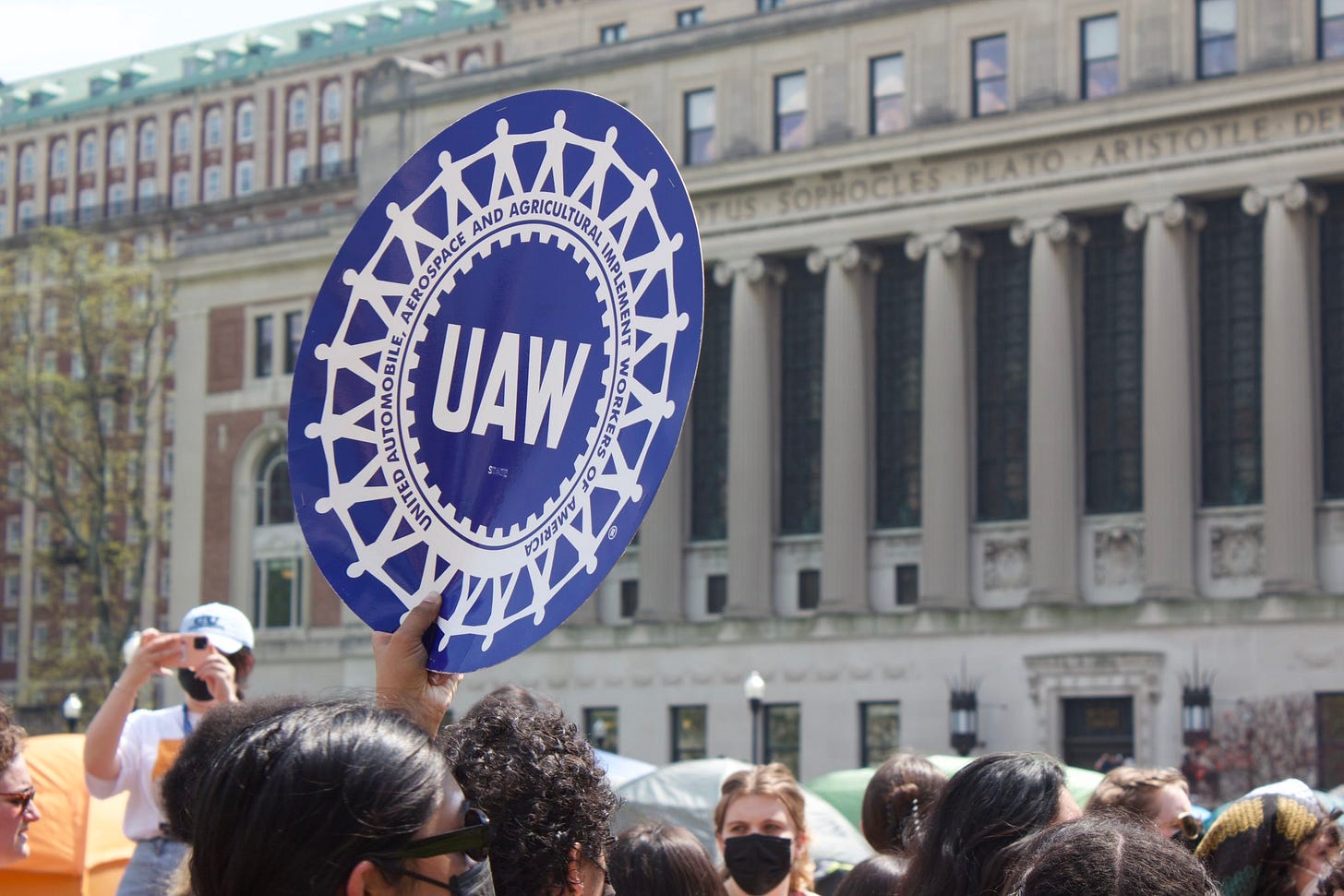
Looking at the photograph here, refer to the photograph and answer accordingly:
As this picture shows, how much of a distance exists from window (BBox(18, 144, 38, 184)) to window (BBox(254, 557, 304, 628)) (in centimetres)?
5891

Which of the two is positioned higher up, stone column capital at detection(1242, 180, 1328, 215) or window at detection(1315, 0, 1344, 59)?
window at detection(1315, 0, 1344, 59)

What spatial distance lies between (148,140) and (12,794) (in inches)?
4460

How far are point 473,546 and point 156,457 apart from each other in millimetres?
91805

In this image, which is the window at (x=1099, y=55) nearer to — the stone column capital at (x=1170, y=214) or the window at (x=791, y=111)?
the stone column capital at (x=1170, y=214)

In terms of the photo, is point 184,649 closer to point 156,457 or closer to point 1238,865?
point 1238,865

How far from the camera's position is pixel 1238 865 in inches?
238

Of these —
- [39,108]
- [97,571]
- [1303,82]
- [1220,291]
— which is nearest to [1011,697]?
[1220,291]

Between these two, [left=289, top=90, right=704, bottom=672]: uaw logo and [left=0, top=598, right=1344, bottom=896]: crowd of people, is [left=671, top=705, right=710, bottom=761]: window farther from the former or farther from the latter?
[left=289, top=90, right=704, bottom=672]: uaw logo

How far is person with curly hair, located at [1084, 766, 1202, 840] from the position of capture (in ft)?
24.3

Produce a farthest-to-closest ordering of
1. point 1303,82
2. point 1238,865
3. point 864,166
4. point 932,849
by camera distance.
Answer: point 864,166, point 1303,82, point 1238,865, point 932,849

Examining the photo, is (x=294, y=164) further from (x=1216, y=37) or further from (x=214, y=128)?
(x=1216, y=37)

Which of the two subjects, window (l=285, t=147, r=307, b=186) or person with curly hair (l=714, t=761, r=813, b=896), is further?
window (l=285, t=147, r=307, b=186)

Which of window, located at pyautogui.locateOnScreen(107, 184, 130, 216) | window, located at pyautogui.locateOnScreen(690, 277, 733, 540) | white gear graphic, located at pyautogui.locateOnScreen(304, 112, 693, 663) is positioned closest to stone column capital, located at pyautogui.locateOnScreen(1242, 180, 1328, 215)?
window, located at pyautogui.locateOnScreen(690, 277, 733, 540)

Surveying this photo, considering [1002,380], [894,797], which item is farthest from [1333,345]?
[894,797]
